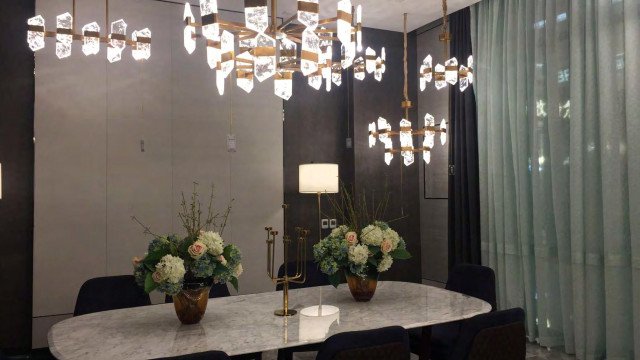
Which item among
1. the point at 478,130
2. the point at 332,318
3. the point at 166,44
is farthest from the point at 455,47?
the point at 332,318

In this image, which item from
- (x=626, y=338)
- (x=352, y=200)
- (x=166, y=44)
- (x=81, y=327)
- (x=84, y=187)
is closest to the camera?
(x=81, y=327)

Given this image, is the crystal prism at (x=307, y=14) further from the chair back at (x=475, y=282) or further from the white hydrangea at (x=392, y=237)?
the chair back at (x=475, y=282)

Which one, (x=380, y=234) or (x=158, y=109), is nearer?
(x=380, y=234)

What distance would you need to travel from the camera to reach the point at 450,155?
17.1 ft

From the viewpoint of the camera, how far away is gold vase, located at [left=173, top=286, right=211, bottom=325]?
8.02ft

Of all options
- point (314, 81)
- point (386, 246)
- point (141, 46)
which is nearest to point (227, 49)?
point (314, 81)

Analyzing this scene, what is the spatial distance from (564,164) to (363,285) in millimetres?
2209

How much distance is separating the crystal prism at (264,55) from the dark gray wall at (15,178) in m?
3.04

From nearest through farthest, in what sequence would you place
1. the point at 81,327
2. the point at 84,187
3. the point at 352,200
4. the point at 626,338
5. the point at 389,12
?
the point at 81,327 → the point at 626,338 → the point at 84,187 → the point at 389,12 → the point at 352,200

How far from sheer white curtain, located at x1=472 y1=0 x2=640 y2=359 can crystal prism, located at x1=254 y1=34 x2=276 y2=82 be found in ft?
9.06

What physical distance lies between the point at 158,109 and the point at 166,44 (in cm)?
61

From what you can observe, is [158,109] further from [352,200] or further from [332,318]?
[332,318]

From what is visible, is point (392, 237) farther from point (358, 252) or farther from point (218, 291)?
point (218, 291)

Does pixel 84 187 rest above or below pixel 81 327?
above
